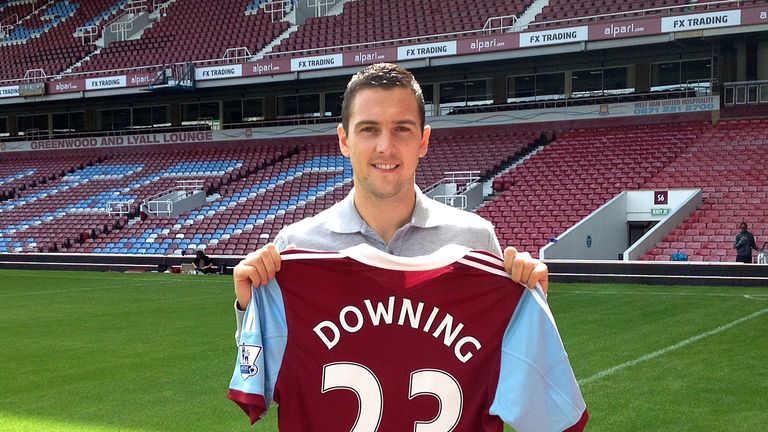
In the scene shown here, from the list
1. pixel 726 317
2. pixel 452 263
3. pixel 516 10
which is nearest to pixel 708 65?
pixel 516 10

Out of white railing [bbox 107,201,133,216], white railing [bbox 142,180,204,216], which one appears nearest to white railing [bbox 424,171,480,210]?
white railing [bbox 142,180,204,216]

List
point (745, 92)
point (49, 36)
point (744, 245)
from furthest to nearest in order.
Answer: point (49, 36) < point (745, 92) < point (744, 245)

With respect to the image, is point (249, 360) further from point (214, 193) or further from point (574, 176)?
point (214, 193)

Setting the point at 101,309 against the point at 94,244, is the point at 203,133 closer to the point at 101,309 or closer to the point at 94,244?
the point at 94,244

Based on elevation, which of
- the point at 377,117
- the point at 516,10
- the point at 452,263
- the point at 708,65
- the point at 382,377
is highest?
the point at 516,10

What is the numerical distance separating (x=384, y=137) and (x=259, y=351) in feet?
2.56

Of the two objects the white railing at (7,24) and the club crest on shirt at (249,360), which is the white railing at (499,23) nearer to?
the club crest on shirt at (249,360)

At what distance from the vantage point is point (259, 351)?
2.67 metres

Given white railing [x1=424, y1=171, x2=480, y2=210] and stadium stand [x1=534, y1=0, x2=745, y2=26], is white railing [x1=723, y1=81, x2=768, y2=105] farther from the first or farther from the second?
white railing [x1=424, y1=171, x2=480, y2=210]

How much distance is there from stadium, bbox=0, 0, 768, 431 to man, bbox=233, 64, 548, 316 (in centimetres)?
373

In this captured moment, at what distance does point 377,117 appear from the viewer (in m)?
2.59

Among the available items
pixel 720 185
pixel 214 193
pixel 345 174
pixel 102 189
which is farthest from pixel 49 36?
pixel 720 185

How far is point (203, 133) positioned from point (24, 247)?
9.06 m

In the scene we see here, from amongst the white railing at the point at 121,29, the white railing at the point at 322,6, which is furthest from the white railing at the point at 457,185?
the white railing at the point at 121,29
